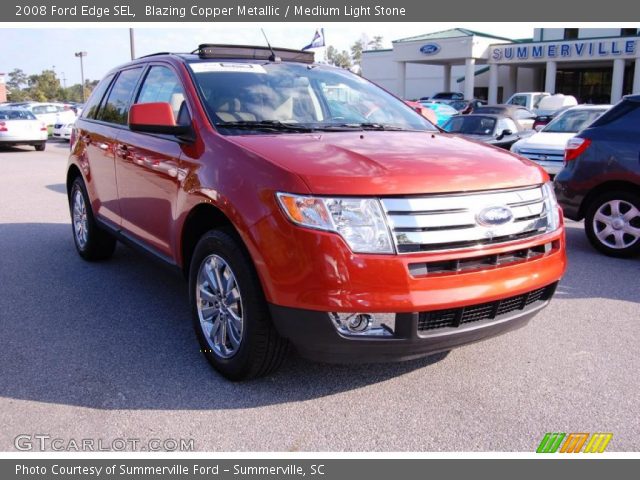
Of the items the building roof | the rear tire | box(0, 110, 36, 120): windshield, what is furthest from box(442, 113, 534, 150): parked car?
the building roof

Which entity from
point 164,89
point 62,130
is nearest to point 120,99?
point 164,89

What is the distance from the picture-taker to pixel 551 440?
2.99 m

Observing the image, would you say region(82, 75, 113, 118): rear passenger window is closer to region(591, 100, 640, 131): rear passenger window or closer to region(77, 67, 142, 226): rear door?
region(77, 67, 142, 226): rear door

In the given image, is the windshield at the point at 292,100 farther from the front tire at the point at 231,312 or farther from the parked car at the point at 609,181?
the parked car at the point at 609,181

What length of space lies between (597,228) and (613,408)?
3.75m

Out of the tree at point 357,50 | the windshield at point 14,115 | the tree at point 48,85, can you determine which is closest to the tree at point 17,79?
the tree at point 48,85

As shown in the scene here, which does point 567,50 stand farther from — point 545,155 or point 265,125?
point 265,125

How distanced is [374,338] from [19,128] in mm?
21127

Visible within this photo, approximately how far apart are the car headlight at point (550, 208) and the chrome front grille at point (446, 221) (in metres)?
0.35

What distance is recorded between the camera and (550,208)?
353cm

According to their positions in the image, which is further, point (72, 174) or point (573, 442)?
point (72, 174)

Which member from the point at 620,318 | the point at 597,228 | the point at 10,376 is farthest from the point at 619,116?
the point at 10,376

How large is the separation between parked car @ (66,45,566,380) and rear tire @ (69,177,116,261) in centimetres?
172

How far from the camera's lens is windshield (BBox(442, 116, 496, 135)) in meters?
13.0
